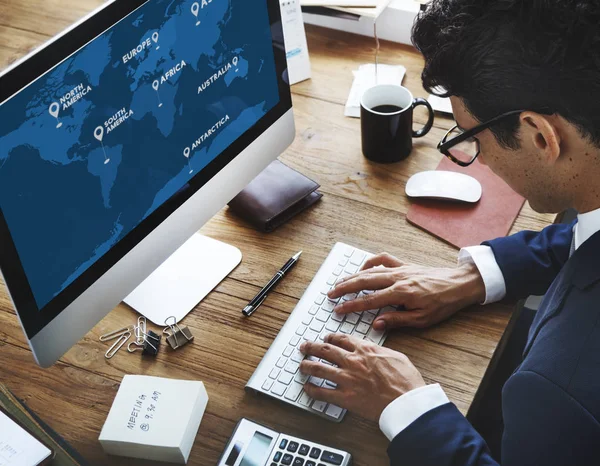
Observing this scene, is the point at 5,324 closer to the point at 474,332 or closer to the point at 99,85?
the point at 99,85

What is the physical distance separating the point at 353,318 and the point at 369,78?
2.27 ft

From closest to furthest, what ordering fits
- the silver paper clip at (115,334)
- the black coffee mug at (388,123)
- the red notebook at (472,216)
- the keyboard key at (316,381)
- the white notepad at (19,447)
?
1. the white notepad at (19,447)
2. the keyboard key at (316,381)
3. the silver paper clip at (115,334)
4. the red notebook at (472,216)
5. the black coffee mug at (388,123)

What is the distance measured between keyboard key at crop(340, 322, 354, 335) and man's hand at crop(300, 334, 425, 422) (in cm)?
4

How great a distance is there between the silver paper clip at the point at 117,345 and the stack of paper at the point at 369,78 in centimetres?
70

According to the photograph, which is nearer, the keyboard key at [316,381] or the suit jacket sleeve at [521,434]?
the suit jacket sleeve at [521,434]

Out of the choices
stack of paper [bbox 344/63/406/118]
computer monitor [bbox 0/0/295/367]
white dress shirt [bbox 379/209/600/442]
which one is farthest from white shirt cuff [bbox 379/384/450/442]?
stack of paper [bbox 344/63/406/118]

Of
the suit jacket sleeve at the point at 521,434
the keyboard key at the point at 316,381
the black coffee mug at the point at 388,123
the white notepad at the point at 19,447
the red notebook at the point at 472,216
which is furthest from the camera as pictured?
the black coffee mug at the point at 388,123

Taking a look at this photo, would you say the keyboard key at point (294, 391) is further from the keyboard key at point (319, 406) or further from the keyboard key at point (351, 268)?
the keyboard key at point (351, 268)

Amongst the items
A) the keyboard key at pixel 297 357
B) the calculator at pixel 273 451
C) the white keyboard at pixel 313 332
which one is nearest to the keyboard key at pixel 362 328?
the white keyboard at pixel 313 332

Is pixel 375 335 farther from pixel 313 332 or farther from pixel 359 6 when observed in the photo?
pixel 359 6

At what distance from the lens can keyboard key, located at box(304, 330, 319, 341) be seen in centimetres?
116

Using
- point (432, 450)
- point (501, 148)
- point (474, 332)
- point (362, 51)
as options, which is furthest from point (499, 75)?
point (362, 51)

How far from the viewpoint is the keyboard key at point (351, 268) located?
4.09 ft

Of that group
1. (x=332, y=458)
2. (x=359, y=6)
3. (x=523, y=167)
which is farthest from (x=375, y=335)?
(x=359, y=6)
